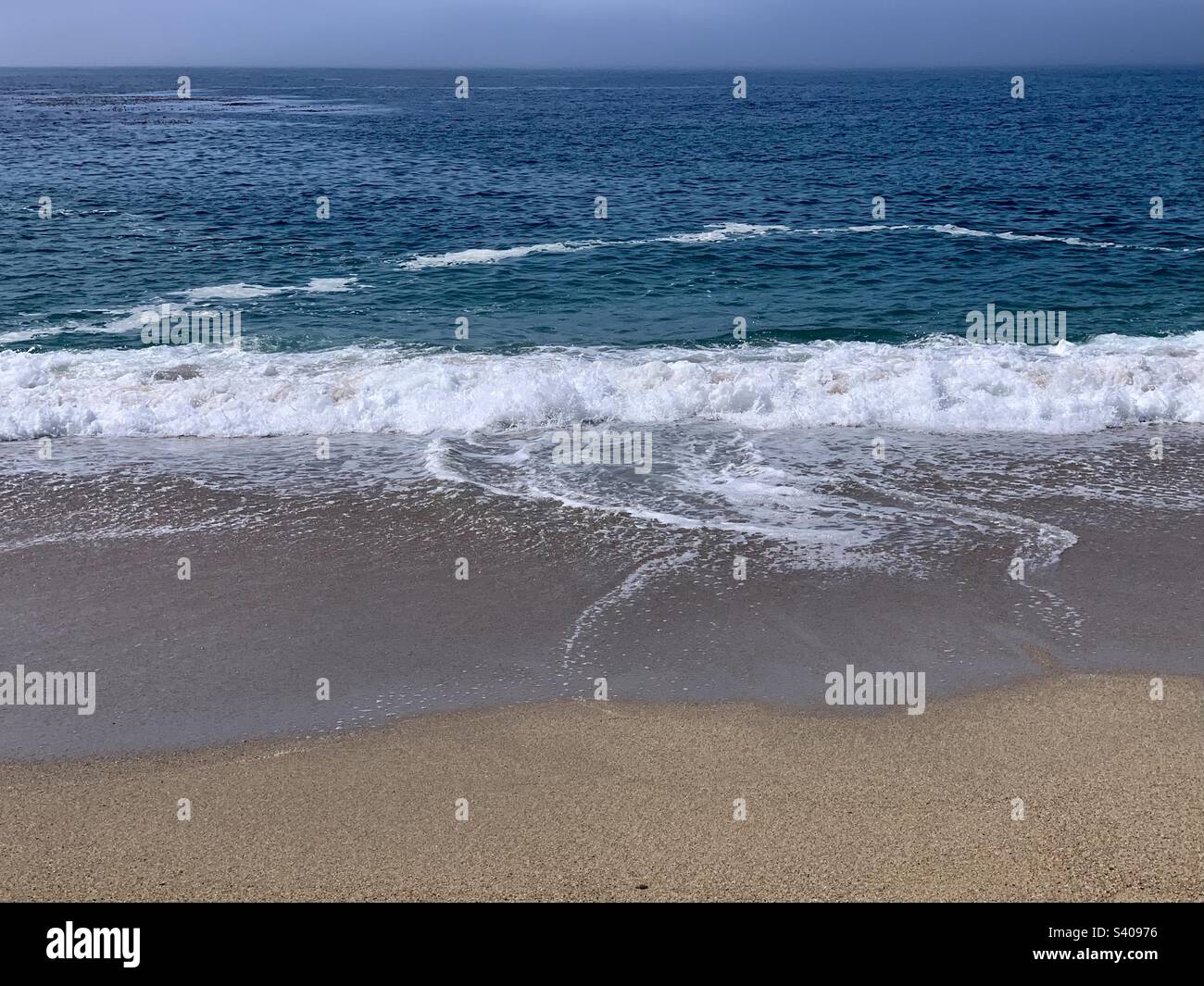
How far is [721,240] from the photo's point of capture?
2489 centimetres

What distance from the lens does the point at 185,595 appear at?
8531 millimetres

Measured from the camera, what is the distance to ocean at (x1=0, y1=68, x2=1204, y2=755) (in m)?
7.74

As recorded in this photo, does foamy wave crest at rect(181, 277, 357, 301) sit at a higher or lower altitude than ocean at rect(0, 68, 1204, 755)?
higher

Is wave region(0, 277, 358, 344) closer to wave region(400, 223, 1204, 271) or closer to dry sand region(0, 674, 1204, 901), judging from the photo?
wave region(400, 223, 1204, 271)

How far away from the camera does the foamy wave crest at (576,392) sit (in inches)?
508

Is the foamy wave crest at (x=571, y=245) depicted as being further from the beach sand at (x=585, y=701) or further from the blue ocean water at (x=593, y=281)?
the beach sand at (x=585, y=701)

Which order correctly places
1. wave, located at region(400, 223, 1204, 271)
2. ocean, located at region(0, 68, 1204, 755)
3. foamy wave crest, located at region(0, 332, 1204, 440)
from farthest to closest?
wave, located at region(400, 223, 1204, 271) → foamy wave crest, located at region(0, 332, 1204, 440) → ocean, located at region(0, 68, 1204, 755)

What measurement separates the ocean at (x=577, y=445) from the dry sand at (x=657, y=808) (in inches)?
18.2

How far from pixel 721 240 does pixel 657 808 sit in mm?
20656

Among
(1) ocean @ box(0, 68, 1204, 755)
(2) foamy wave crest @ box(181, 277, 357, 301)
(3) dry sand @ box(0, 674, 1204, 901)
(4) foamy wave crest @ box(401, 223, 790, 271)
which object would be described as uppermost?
(4) foamy wave crest @ box(401, 223, 790, 271)

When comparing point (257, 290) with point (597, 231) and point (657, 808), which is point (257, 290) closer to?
point (597, 231)

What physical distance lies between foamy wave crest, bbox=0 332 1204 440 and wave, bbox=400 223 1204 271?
771 cm

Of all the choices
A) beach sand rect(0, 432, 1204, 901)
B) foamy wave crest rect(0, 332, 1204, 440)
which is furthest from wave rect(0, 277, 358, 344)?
beach sand rect(0, 432, 1204, 901)

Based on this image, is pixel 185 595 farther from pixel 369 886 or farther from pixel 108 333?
pixel 108 333
